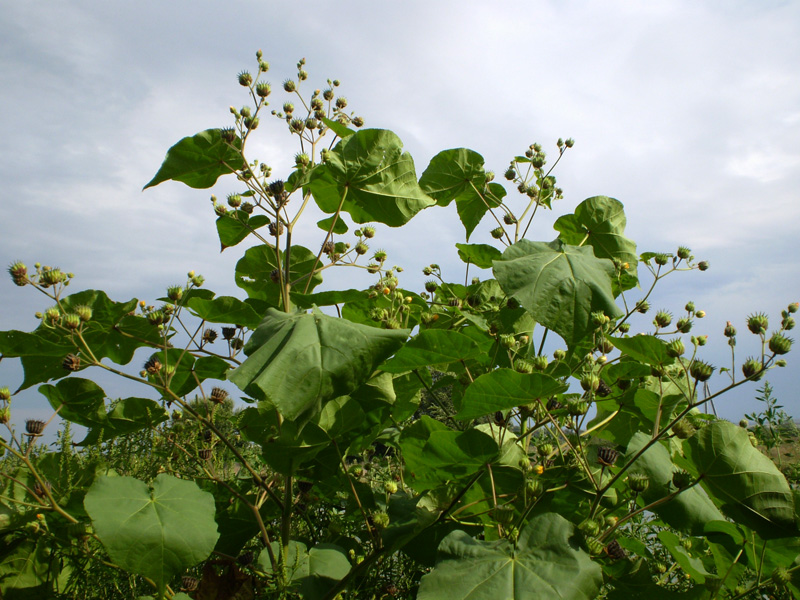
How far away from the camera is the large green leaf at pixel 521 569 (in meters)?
1.04

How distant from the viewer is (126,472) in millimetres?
1922

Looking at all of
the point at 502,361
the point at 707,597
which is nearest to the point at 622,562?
the point at 707,597

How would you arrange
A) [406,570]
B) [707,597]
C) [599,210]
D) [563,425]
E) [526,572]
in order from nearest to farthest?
[526,572]
[707,597]
[406,570]
[563,425]
[599,210]

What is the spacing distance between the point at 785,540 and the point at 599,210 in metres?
1.35

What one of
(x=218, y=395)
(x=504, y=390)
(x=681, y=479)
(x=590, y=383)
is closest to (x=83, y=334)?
(x=218, y=395)

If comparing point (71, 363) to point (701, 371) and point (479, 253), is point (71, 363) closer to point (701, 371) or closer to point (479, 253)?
point (479, 253)

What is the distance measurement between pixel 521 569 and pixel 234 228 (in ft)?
5.10

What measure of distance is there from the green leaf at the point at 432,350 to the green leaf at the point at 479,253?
90 centimetres

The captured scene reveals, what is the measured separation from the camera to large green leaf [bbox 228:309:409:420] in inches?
40.3

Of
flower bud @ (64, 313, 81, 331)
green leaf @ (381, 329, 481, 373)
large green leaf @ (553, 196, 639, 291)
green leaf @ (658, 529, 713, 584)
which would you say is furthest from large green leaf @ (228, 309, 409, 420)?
large green leaf @ (553, 196, 639, 291)

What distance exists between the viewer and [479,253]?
7.51ft

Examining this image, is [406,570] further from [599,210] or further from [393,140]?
[599,210]

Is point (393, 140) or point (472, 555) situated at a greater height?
point (393, 140)

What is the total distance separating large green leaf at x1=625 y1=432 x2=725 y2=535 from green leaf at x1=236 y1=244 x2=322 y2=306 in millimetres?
1357
